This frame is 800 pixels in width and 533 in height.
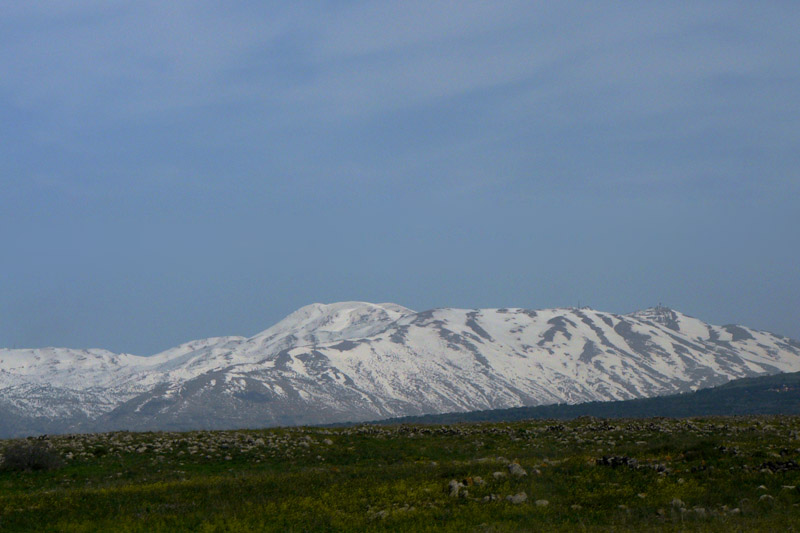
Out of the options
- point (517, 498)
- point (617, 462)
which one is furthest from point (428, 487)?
point (617, 462)

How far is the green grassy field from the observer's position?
73.8 feet

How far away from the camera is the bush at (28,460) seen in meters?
37.7

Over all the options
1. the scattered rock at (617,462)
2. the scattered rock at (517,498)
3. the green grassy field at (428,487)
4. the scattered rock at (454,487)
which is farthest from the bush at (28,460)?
the scattered rock at (617,462)

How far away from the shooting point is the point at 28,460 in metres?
37.8

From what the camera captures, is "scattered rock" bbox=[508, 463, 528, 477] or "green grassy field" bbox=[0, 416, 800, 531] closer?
"green grassy field" bbox=[0, 416, 800, 531]

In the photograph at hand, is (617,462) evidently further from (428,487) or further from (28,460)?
(28,460)

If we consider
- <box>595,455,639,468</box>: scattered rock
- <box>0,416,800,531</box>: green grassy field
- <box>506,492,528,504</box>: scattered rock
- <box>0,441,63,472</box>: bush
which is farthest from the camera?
<box>0,441,63,472</box>: bush

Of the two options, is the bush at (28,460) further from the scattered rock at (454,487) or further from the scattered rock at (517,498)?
the scattered rock at (517,498)

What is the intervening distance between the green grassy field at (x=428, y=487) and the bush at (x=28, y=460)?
0.30m

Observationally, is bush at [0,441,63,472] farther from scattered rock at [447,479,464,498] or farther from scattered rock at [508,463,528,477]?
scattered rock at [508,463,528,477]

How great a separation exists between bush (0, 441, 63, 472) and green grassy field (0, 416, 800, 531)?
30cm

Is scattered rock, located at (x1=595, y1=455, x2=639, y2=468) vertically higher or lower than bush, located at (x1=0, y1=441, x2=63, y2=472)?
lower

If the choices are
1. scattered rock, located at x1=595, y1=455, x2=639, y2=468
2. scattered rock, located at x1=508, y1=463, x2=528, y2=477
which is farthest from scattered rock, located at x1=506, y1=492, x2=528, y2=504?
scattered rock, located at x1=595, y1=455, x2=639, y2=468

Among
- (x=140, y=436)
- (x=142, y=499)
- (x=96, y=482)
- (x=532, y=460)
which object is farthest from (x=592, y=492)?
(x=140, y=436)
